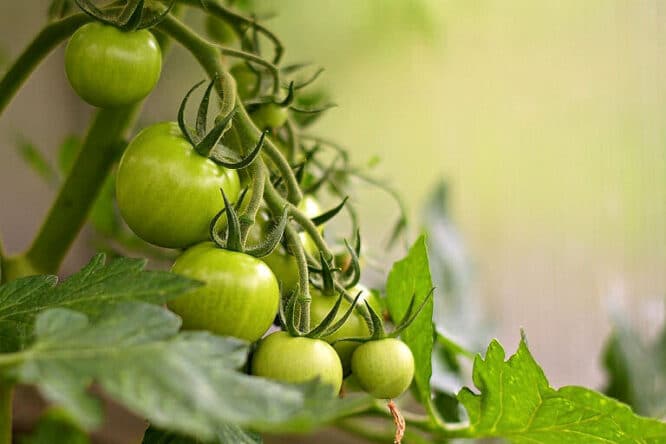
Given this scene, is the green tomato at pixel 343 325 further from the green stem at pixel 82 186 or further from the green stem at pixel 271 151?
the green stem at pixel 82 186

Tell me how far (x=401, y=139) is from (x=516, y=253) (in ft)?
0.83

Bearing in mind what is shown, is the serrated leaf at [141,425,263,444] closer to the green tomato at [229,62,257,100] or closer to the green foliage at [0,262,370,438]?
the green foliage at [0,262,370,438]

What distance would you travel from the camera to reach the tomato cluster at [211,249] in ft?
0.75

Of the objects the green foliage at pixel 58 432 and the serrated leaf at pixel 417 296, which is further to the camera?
the green foliage at pixel 58 432

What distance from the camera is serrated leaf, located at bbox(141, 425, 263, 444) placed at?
228mm

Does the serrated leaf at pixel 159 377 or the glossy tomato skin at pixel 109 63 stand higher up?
the glossy tomato skin at pixel 109 63

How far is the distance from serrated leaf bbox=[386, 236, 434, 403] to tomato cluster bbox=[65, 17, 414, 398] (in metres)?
0.04

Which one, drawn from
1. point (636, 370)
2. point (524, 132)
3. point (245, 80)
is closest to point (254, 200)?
point (245, 80)

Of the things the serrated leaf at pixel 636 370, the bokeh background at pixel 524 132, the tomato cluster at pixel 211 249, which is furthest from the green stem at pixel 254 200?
the bokeh background at pixel 524 132

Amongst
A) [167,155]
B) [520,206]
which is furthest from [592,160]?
[167,155]

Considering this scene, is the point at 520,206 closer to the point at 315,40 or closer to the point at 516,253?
the point at 516,253

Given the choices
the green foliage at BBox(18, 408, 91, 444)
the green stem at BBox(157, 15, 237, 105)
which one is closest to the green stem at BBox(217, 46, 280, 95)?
the green stem at BBox(157, 15, 237, 105)

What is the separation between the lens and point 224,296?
23 cm

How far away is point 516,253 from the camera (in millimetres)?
1054
